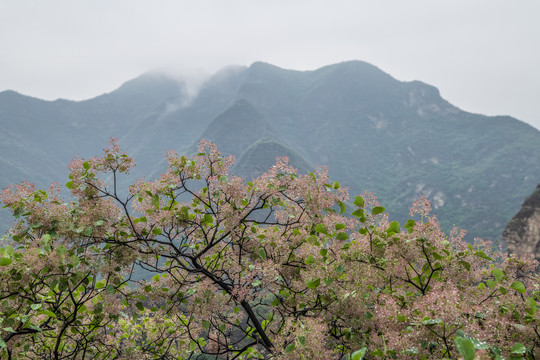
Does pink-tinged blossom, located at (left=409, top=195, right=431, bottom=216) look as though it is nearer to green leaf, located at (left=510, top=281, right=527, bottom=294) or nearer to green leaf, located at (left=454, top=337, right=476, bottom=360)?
green leaf, located at (left=510, top=281, right=527, bottom=294)

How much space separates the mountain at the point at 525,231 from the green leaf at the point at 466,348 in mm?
43877

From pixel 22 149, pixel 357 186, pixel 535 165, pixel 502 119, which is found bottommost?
pixel 22 149

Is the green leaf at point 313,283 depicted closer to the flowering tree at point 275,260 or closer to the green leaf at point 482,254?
the flowering tree at point 275,260

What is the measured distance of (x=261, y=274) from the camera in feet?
12.1

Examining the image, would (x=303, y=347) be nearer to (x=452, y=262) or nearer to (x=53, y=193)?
(x=452, y=262)

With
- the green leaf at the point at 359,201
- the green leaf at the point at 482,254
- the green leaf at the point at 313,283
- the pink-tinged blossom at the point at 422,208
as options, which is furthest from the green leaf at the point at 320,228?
the green leaf at the point at 482,254

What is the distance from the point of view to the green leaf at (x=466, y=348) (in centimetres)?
182

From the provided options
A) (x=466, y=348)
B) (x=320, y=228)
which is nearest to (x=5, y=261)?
(x=320, y=228)

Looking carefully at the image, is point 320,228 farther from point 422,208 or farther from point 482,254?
point 482,254

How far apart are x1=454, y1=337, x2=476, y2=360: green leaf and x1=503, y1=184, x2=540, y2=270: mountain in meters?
43.9

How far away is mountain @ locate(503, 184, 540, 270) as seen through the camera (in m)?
38.3

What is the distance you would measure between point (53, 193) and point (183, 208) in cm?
133

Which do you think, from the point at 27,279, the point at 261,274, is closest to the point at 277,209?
the point at 261,274

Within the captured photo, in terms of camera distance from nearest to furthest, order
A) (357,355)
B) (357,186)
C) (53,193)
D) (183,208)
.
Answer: (357,355)
(53,193)
(183,208)
(357,186)
